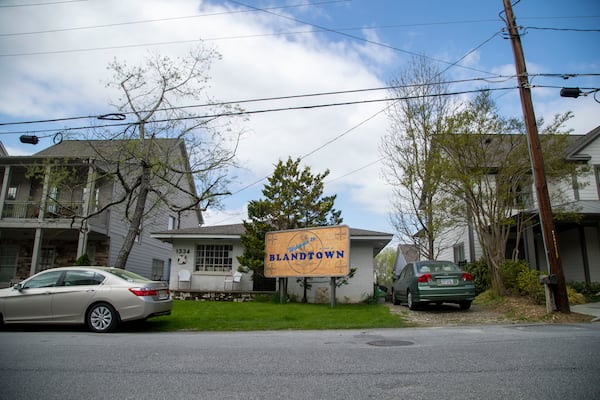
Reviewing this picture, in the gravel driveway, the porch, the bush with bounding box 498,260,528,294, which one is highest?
the bush with bounding box 498,260,528,294

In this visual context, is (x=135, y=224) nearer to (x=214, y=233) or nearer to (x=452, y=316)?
(x=214, y=233)

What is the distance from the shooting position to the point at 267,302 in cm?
1655

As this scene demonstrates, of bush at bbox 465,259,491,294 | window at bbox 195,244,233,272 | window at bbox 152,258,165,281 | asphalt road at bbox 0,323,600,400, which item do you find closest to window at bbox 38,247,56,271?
window at bbox 152,258,165,281

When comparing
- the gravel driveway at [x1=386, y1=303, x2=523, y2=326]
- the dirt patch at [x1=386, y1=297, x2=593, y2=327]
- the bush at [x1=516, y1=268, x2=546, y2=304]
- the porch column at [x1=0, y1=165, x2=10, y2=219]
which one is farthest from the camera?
the porch column at [x1=0, y1=165, x2=10, y2=219]

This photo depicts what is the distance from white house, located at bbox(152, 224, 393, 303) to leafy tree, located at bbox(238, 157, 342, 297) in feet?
4.70

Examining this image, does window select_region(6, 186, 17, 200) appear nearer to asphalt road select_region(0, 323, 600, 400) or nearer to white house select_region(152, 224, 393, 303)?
white house select_region(152, 224, 393, 303)

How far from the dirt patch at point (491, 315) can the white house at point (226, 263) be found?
14.3 feet

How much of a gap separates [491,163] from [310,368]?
38.2 ft

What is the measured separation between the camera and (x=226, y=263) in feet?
61.5

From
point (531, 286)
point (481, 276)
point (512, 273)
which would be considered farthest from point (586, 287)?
point (531, 286)

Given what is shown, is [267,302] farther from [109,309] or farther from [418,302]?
[109,309]

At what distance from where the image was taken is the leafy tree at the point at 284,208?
16.6 meters

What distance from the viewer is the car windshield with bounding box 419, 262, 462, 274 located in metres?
12.6

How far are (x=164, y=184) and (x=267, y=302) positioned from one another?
6030mm
